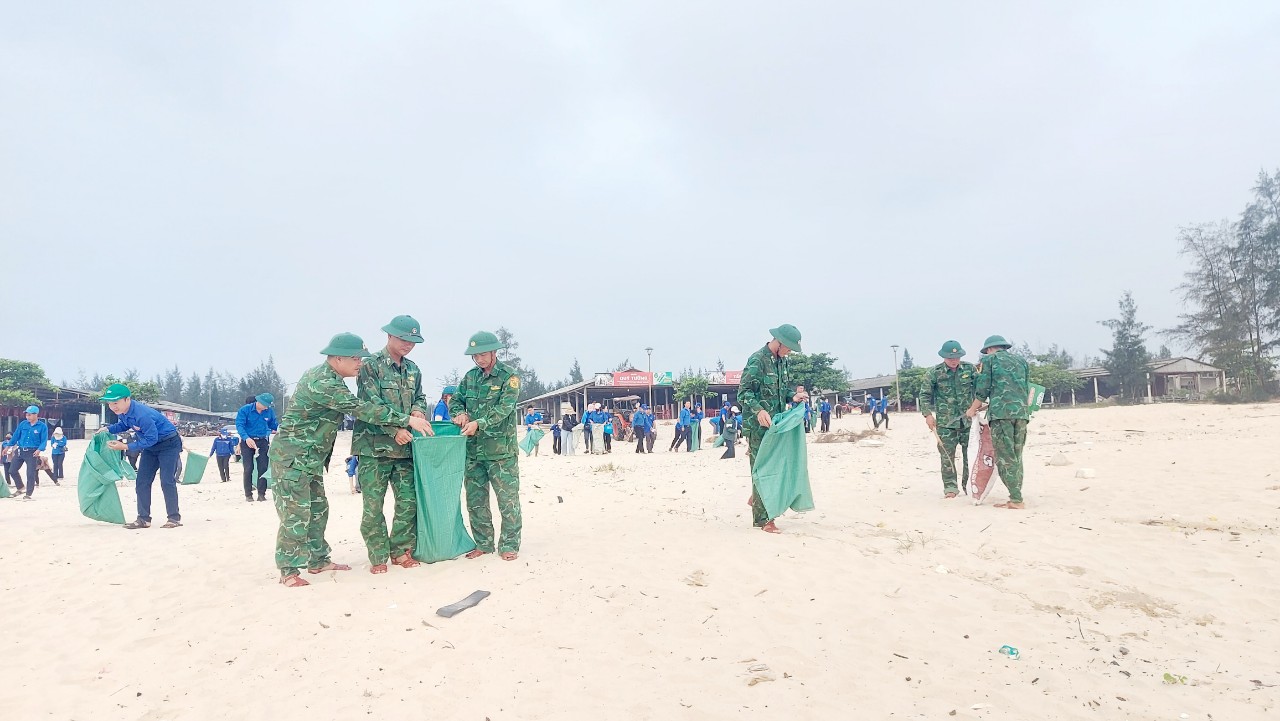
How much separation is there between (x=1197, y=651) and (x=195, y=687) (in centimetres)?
545

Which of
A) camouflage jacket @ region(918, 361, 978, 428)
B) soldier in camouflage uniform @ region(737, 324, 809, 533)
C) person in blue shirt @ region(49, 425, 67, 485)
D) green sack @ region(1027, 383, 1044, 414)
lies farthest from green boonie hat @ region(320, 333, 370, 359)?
person in blue shirt @ region(49, 425, 67, 485)

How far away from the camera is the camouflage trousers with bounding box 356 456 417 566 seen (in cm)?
524

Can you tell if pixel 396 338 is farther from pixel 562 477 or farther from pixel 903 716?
pixel 562 477

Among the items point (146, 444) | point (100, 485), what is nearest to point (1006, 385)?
point (146, 444)

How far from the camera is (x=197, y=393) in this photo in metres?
110

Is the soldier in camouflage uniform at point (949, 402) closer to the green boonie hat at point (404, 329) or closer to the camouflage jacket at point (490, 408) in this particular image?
the camouflage jacket at point (490, 408)

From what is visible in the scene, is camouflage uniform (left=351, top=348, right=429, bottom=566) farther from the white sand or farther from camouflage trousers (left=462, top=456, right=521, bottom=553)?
camouflage trousers (left=462, top=456, right=521, bottom=553)

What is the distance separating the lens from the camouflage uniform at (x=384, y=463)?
5.25 meters

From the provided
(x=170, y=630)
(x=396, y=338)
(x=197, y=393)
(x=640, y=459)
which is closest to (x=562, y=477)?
(x=640, y=459)

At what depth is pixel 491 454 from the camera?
5.52 meters

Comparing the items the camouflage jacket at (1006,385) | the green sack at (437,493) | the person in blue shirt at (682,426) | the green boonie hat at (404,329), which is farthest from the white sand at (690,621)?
the person in blue shirt at (682,426)

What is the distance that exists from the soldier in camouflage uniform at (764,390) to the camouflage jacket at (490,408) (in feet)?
7.40

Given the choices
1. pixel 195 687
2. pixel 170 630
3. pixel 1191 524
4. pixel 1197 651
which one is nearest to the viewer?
pixel 195 687

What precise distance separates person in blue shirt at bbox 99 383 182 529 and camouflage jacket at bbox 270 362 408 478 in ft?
10.6
